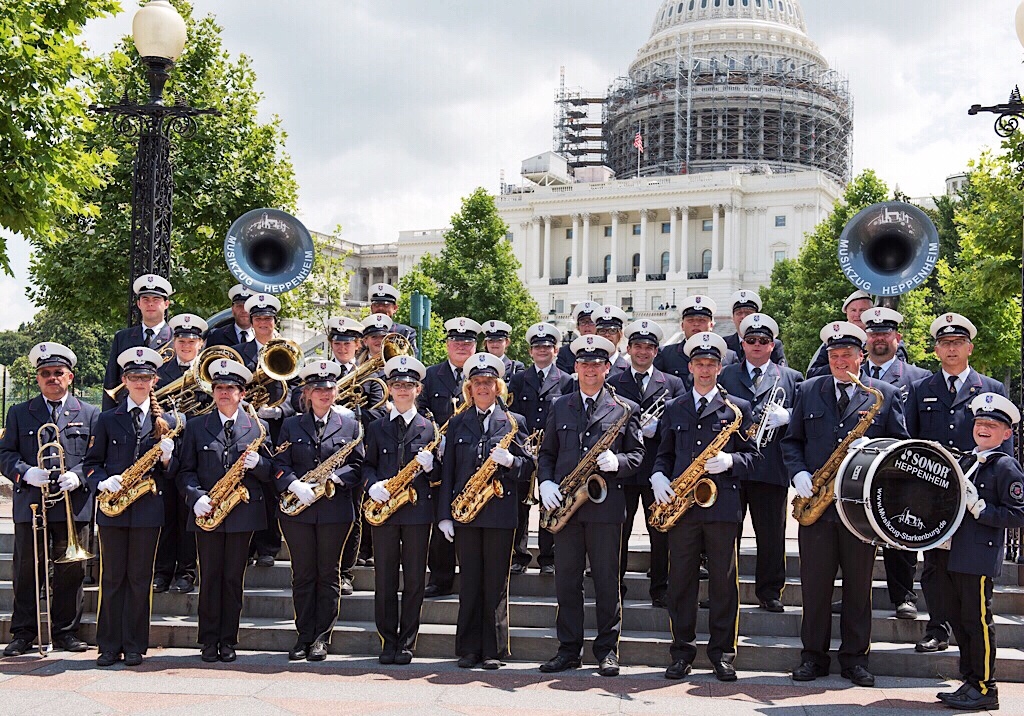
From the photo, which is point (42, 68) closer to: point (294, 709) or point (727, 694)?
point (294, 709)

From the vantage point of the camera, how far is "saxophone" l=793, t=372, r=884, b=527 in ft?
28.1

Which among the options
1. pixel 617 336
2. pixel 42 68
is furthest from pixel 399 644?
pixel 42 68

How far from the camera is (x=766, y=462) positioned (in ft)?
31.3

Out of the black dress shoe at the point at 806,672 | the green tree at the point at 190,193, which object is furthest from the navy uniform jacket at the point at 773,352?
the green tree at the point at 190,193

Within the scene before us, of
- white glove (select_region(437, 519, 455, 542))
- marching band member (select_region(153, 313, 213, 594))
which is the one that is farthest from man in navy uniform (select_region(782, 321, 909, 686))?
marching band member (select_region(153, 313, 213, 594))

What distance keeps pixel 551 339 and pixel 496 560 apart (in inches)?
101

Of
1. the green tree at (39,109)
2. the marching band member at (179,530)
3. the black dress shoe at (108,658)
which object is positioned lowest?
the black dress shoe at (108,658)

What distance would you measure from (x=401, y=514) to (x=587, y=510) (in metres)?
1.55

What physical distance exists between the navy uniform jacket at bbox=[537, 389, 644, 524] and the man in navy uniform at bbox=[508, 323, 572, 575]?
1274mm

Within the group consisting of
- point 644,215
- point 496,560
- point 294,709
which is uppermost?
point 644,215

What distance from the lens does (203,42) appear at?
2245 centimetres

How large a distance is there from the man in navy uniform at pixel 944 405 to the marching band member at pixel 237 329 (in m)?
6.31

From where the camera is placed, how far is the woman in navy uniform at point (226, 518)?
366 inches

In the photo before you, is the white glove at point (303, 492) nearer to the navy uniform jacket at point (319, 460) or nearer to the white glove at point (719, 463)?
Result: the navy uniform jacket at point (319, 460)
